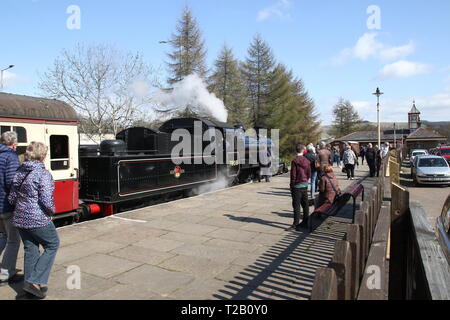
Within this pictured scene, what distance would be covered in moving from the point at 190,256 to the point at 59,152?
4.12 m

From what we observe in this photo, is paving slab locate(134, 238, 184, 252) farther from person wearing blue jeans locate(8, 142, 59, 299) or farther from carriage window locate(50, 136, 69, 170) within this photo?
carriage window locate(50, 136, 69, 170)

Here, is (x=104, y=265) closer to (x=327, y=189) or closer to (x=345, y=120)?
(x=327, y=189)

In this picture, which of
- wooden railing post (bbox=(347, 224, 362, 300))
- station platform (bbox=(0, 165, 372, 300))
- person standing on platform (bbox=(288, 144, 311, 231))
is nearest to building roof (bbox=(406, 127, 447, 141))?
station platform (bbox=(0, 165, 372, 300))

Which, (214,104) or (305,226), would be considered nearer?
(305,226)

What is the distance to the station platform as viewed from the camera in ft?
13.7

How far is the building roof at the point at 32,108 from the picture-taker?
657 centimetres

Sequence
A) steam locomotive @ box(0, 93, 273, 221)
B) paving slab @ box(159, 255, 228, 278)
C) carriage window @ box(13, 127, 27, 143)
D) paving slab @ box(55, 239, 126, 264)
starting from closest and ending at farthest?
paving slab @ box(159, 255, 228, 278), paving slab @ box(55, 239, 126, 264), carriage window @ box(13, 127, 27, 143), steam locomotive @ box(0, 93, 273, 221)

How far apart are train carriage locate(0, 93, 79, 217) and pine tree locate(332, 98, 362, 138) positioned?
74816 mm

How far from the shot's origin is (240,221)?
7859 mm

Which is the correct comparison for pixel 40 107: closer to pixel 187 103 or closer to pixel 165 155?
pixel 165 155

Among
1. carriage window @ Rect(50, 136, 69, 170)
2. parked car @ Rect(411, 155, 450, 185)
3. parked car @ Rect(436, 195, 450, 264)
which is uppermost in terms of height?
carriage window @ Rect(50, 136, 69, 170)

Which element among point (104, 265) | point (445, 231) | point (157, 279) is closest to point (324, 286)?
point (445, 231)
